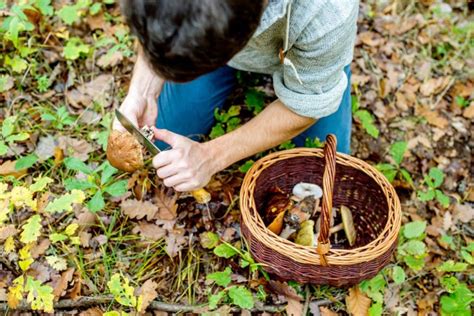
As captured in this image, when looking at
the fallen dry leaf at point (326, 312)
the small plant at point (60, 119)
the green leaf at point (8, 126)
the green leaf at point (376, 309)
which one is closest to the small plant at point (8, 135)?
the green leaf at point (8, 126)

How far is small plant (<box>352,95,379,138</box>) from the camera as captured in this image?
324 centimetres

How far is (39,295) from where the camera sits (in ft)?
7.48

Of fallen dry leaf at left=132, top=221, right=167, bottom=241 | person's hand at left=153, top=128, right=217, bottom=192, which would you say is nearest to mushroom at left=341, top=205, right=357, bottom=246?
person's hand at left=153, top=128, right=217, bottom=192

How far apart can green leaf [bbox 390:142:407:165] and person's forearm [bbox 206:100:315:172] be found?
95 cm

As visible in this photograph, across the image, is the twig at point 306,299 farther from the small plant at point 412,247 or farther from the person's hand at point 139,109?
the person's hand at point 139,109

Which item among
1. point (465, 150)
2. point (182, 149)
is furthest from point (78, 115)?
point (465, 150)

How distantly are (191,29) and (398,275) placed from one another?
1.87 meters

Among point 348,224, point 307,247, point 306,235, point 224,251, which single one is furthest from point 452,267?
point 224,251

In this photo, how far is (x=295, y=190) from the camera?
2.83 meters

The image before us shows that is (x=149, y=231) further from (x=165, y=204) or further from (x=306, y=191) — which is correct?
(x=306, y=191)

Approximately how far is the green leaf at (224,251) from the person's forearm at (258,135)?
0.45 m

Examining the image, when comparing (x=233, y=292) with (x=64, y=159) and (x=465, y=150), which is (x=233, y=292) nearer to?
(x=64, y=159)

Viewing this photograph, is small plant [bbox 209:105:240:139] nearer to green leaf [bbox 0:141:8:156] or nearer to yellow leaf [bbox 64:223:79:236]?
yellow leaf [bbox 64:223:79:236]

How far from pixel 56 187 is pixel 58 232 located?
0.28 m
